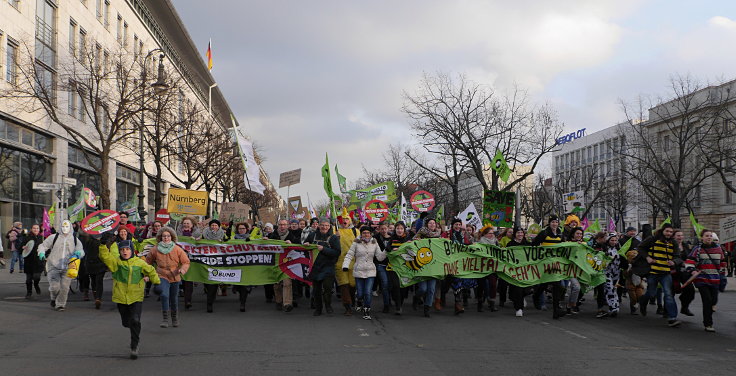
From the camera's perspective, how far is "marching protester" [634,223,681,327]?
10.8m

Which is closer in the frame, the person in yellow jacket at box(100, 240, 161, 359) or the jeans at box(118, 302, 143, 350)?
the jeans at box(118, 302, 143, 350)

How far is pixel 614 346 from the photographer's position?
345 inches

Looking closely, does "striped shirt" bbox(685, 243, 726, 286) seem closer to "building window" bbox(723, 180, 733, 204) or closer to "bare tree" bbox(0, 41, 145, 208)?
"bare tree" bbox(0, 41, 145, 208)

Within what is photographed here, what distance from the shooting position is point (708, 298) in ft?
33.9

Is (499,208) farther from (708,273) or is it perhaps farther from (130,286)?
(130,286)

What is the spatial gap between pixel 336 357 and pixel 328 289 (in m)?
4.21

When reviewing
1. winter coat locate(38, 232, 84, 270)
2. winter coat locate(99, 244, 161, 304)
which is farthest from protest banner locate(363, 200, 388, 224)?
winter coat locate(99, 244, 161, 304)

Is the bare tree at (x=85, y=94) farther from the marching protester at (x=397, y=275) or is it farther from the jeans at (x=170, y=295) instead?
the jeans at (x=170, y=295)

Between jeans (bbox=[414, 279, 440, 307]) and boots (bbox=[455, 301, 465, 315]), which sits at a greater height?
jeans (bbox=[414, 279, 440, 307])

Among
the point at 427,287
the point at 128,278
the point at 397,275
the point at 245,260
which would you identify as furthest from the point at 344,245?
the point at 128,278

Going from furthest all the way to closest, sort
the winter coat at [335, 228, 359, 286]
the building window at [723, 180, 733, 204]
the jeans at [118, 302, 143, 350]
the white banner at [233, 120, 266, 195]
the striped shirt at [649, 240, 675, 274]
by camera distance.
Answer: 1. the building window at [723, 180, 733, 204]
2. the white banner at [233, 120, 266, 195]
3. the winter coat at [335, 228, 359, 286]
4. the striped shirt at [649, 240, 675, 274]
5. the jeans at [118, 302, 143, 350]

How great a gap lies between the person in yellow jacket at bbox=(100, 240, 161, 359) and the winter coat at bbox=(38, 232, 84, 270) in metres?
4.53

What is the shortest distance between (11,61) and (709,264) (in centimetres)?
2755

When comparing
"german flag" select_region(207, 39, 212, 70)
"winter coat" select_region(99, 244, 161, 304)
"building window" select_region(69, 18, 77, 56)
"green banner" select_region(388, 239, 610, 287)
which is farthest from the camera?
"german flag" select_region(207, 39, 212, 70)
